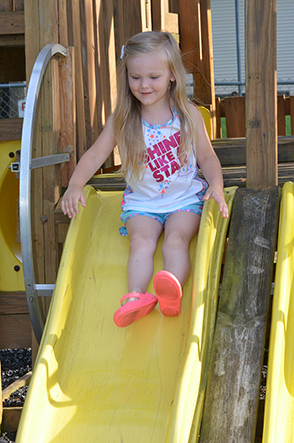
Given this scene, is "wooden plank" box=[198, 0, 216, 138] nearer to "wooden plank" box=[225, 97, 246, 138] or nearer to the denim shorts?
"wooden plank" box=[225, 97, 246, 138]

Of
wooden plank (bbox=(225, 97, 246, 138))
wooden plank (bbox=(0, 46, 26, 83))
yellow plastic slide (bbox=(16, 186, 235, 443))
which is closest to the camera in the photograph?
yellow plastic slide (bbox=(16, 186, 235, 443))

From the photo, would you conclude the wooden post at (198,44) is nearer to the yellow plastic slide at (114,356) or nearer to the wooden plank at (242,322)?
the wooden plank at (242,322)

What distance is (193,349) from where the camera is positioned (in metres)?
1.70

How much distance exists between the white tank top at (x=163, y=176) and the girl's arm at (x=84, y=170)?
0.17 meters

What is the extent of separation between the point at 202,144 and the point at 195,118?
0.13m

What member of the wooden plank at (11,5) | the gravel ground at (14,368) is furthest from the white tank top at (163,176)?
the gravel ground at (14,368)

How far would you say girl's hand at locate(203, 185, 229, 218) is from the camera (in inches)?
80.0

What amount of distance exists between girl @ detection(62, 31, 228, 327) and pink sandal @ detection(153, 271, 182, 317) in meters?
0.21

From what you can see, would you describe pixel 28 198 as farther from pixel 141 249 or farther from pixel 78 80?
pixel 78 80

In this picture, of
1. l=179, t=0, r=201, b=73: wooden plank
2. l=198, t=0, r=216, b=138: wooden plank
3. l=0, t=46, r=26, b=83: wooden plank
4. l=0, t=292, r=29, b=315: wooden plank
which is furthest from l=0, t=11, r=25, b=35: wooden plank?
l=198, t=0, r=216, b=138: wooden plank

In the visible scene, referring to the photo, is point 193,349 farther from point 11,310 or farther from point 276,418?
point 11,310

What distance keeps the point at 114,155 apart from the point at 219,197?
5.60 feet

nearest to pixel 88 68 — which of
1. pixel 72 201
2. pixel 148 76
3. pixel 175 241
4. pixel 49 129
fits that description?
pixel 49 129

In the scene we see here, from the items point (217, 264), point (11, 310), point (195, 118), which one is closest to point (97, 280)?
point (217, 264)
